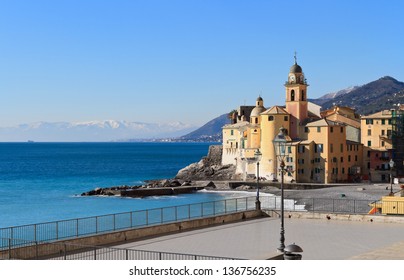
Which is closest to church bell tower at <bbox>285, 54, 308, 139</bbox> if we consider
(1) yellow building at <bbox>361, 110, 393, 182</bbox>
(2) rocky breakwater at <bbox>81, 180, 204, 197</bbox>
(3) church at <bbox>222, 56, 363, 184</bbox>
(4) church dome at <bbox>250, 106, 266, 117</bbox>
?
(3) church at <bbox>222, 56, 363, 184</bbox>

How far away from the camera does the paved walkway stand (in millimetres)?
24219

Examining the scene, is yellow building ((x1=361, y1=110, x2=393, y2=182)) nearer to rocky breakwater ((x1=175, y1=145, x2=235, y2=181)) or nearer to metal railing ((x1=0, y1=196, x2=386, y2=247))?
metal railing ((x1=0, y1=196, x2=386, y2=247))

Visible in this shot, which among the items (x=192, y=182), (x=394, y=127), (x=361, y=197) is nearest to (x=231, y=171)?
(x=192, y=182)

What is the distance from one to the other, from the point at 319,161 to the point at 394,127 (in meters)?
12.9

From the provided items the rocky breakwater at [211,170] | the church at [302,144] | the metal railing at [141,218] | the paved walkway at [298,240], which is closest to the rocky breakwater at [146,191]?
the church at [302,144]

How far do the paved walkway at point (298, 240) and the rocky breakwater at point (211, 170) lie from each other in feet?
250

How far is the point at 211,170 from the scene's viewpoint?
385ft

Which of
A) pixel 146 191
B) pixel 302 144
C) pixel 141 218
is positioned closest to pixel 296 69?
pixel 302 144

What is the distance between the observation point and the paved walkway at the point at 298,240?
2422 cm

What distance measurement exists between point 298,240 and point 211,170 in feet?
295

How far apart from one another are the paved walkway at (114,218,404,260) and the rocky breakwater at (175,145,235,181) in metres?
76.2

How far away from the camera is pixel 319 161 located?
88312mm

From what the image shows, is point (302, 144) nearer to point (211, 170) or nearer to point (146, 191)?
point (146, 191)

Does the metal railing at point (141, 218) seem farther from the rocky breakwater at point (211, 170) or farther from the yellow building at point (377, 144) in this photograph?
the rocky breakwater at point (211, 170)
